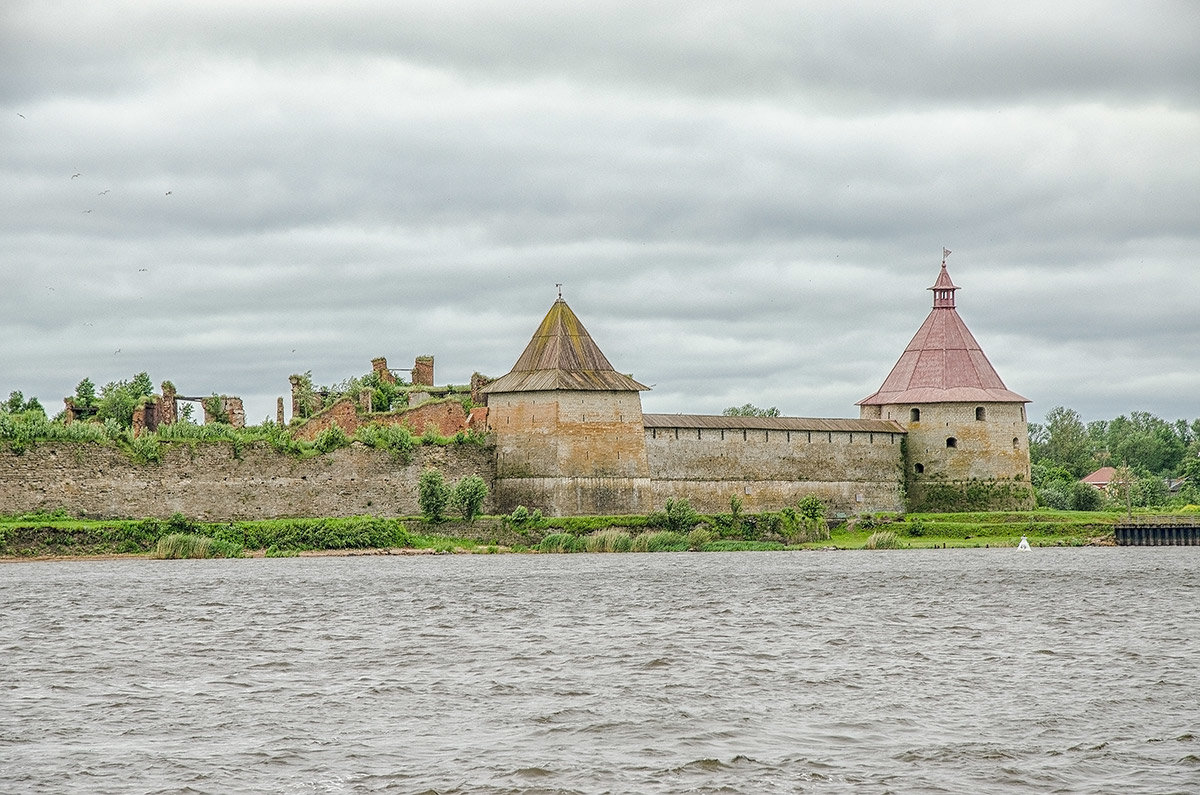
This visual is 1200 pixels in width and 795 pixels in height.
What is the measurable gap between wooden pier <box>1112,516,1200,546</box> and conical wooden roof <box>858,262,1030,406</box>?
247 inches

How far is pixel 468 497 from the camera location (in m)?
39.3

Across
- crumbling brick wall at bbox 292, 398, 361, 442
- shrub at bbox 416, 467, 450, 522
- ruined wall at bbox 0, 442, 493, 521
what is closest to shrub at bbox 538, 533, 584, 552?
shrub at bbox 416, 467, 450, 522

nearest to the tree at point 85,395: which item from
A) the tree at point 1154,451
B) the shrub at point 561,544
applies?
the shrub at point 561,544

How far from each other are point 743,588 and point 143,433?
20.1 meters

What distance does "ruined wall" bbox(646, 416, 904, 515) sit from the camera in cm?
4391

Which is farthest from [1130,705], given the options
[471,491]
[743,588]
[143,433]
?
[143,433]

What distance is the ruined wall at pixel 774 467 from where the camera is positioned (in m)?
43.9

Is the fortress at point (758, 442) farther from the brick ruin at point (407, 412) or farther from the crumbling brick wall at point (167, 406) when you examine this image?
the crumbling brick wall at point (167, 406)

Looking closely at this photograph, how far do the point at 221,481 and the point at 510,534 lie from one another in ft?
23.8

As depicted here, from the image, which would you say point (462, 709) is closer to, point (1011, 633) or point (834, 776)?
point (834, 776)

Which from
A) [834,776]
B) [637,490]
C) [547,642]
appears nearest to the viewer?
[834,776]

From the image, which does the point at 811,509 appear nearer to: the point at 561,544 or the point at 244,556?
the point at 561,544

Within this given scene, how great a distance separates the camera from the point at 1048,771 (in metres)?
9.91

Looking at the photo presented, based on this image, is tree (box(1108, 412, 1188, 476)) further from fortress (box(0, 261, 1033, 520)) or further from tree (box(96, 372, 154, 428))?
tree (box(96, 372, 154, 428))
